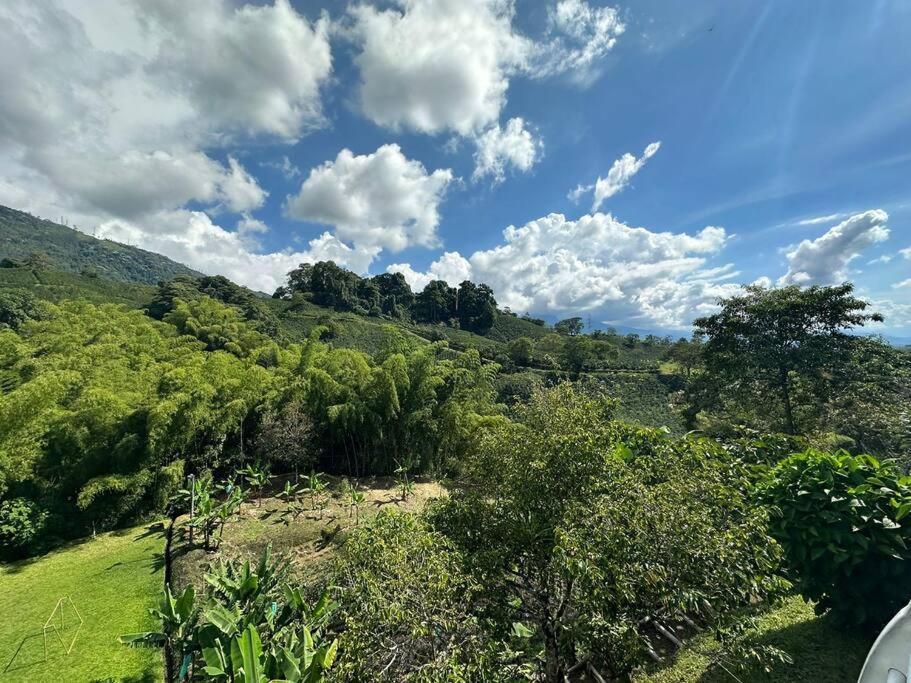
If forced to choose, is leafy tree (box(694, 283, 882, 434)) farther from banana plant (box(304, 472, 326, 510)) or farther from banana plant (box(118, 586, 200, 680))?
banana plant (box(118, 586, 200, 680))

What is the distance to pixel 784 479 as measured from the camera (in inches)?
135

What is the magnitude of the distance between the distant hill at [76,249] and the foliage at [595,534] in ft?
336

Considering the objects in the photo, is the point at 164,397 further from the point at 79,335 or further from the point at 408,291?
the point at 408,291

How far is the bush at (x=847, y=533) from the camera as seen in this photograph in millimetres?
2846

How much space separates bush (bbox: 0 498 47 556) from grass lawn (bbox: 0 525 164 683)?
0.37 m

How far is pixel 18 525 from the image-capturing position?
24.3 ft

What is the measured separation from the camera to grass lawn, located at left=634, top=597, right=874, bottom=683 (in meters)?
3.17

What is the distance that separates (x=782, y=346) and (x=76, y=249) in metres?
140

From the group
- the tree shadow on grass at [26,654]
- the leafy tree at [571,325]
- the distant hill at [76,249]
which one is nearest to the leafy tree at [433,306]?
the leafy tree at [571,325]

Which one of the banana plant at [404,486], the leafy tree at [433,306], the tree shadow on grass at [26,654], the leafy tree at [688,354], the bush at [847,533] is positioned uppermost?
the leafy tree at [433,306]

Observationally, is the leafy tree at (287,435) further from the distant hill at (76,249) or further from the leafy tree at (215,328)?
the distant hill at (76,249)

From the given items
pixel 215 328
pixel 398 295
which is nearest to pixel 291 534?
pixel 215 328

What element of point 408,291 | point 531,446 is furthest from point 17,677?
point 408,291

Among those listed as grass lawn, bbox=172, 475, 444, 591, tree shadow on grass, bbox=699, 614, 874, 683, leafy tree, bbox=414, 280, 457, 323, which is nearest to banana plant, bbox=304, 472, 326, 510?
grass lawn, bbox=172, 475, 444, 591
